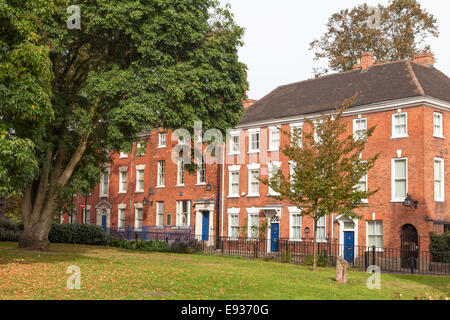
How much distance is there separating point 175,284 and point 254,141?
85.0 ft

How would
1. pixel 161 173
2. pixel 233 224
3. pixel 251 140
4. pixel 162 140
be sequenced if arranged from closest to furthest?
pixel 251 140, pixel 233 224, pixel 161 173, pixel 162 140

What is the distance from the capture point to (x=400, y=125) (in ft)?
106

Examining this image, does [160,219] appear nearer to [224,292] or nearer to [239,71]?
[239,71]

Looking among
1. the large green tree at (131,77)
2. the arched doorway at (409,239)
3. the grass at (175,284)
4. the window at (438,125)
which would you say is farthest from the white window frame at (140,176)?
the grass at (175,284)

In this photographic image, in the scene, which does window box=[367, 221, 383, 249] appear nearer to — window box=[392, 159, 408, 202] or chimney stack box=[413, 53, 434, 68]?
window box=[392, 159, 408, 202]

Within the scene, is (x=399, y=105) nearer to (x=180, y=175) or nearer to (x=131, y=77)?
(x=131, y=77)

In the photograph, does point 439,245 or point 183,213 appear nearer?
point 439,245

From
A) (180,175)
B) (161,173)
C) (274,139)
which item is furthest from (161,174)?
(274,139)

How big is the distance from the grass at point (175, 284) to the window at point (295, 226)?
15.2 m

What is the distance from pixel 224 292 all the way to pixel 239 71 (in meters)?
12.0

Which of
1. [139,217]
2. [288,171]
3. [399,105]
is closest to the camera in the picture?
[399,105]

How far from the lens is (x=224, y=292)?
13719mm

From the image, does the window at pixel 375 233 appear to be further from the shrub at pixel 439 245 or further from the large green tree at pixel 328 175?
the large green tree at pixel 328 175
